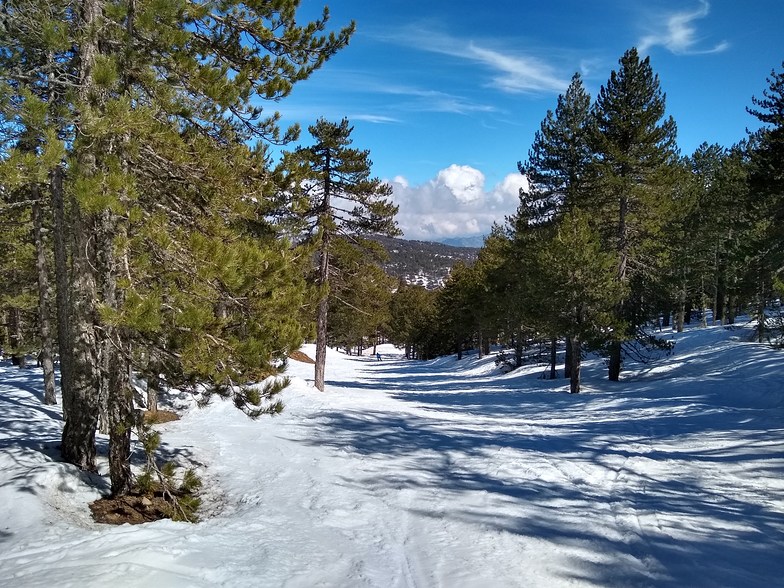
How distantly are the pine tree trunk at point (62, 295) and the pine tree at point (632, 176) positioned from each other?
17.1 meters

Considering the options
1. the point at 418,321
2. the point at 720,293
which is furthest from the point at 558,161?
the point at 418,321

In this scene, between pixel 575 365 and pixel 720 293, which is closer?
pixel 575 365

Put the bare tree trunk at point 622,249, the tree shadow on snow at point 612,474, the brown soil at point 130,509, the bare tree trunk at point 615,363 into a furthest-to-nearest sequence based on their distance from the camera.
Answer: the bare tree trunk at point 615,363, the bare tree trunk at point 622,249, the brown soil at point 130,509, the tree shadow on snow at point 612,474

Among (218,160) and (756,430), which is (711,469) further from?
(218,160)

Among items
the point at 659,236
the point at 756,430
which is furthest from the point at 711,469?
the point at 659,236

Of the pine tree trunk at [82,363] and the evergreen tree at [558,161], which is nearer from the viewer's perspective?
the pine tree trunk at [82,363]

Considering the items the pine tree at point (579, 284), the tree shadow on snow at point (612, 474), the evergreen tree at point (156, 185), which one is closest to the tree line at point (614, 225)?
the pine tree at point (579, 284)

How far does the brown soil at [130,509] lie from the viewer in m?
6.46

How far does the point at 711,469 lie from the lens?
8500mm

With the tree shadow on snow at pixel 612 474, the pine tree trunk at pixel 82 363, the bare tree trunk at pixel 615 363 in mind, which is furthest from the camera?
the bare tree trunk at pixel 615 363

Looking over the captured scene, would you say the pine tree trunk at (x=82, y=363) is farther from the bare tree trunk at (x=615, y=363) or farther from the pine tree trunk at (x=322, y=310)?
the bare tree trunk at (x=615, y=363)

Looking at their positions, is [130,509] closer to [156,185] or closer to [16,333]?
[156,185]

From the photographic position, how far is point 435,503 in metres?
7.46

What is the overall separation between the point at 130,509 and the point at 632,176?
19.8m
